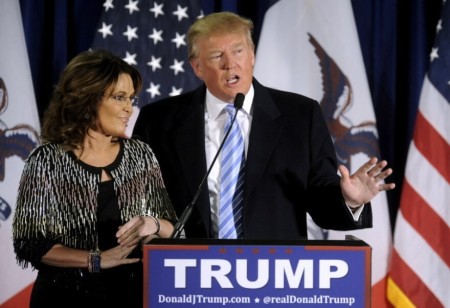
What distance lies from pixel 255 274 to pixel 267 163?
69cm

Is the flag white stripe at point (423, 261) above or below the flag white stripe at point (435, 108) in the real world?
below

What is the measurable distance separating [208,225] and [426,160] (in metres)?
1.36

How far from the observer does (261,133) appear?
1.97m

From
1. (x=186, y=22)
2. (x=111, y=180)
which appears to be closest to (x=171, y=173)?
(x=111, y=180)

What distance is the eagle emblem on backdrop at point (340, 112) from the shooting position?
9.66ft

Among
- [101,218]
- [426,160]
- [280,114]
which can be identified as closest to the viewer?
[101,218]

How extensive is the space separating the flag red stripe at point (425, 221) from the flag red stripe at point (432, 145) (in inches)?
5.8

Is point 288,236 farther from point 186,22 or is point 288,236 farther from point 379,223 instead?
point 186,22

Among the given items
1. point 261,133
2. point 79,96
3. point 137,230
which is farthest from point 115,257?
point 261,133

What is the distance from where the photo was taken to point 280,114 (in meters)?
2.04

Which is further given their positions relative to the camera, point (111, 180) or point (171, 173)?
point (171, 173)

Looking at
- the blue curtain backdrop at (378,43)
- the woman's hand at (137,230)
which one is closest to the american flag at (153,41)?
the blue curtain backdrop at (378,43)

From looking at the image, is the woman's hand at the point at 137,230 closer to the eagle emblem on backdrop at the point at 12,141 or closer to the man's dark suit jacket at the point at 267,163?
the man's dark suit jacket at the point at 267,163

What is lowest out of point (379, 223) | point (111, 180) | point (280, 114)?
point (379, 223)
